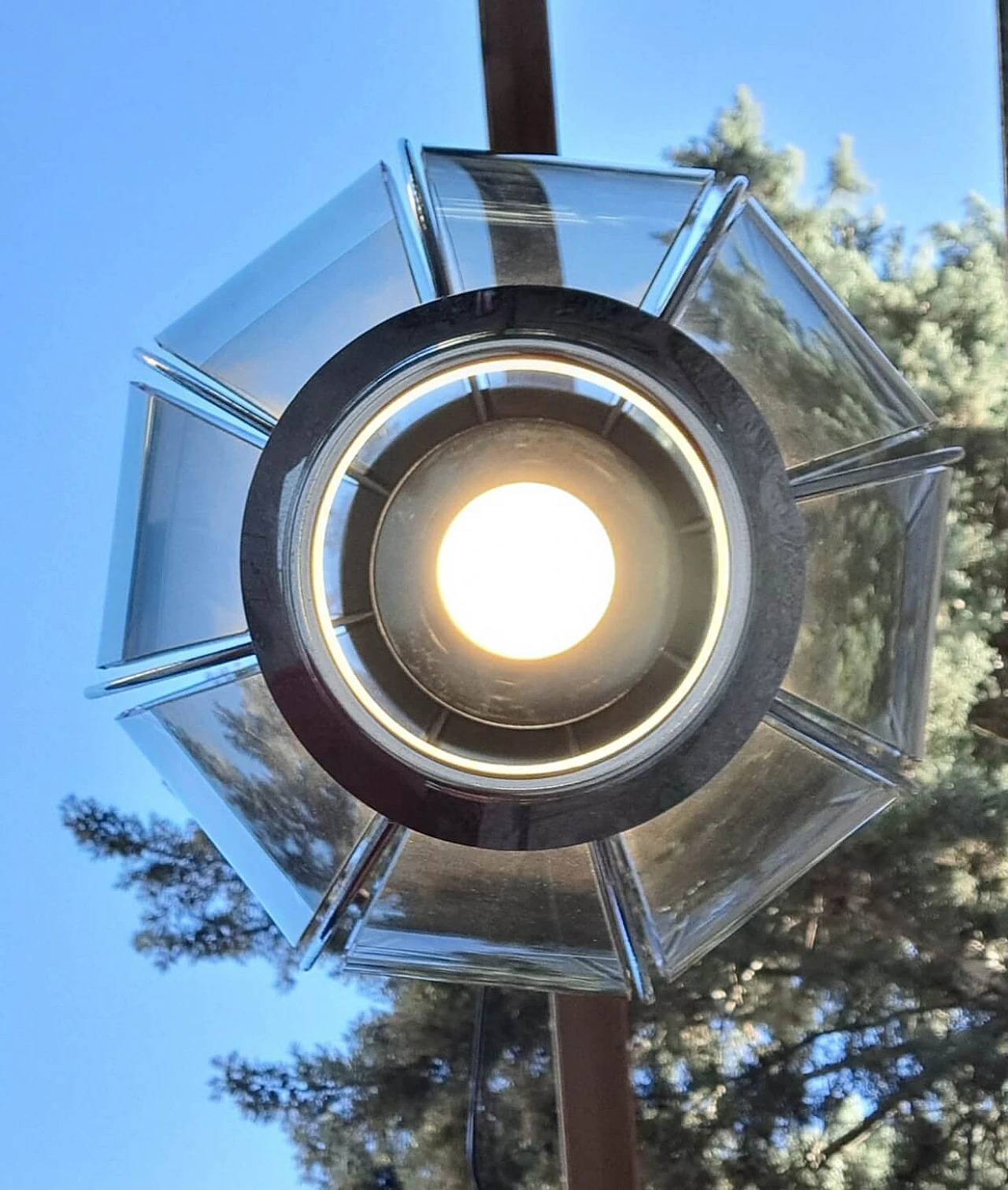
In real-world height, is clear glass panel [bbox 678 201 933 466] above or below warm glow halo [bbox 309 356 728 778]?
above

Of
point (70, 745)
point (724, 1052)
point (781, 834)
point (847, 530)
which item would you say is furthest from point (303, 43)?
point (724, 1052)

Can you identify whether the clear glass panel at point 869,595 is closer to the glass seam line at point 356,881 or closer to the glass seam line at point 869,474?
the glass seam line at point 869,474

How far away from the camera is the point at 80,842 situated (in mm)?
1491

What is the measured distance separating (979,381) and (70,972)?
1.47 metres

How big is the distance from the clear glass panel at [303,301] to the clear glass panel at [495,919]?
1.04ft

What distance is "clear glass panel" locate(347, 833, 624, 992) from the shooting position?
2.28 ft

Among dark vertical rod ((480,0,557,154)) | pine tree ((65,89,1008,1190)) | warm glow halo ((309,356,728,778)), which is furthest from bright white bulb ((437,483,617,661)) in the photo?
pine tree ((65,89,1008,1190))

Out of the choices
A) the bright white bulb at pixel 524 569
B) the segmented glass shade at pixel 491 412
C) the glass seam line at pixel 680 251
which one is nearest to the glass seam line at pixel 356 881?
the segmented glass shade at pixel 491 412

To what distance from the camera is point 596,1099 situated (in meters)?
1.13

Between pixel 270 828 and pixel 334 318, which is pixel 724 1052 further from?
pixel 334 318

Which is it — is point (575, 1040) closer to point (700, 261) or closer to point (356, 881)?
point (356, 881)

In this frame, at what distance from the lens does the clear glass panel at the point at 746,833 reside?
682mm

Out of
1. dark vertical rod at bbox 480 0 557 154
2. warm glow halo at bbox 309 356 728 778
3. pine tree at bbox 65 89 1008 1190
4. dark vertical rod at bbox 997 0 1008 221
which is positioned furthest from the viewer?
pine tree at bbox 65 89 1008 1190

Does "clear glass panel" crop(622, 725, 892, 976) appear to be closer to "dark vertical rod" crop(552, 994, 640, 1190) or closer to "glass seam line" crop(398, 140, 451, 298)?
"glass seam line" crop(398, 140, 451, 298)
